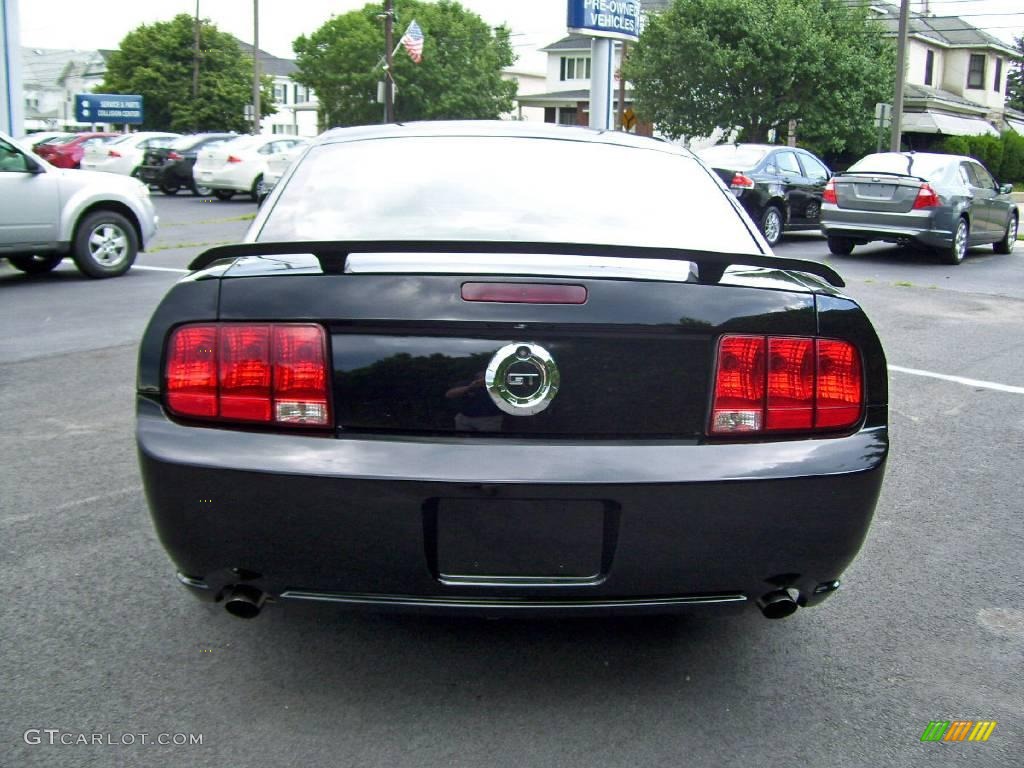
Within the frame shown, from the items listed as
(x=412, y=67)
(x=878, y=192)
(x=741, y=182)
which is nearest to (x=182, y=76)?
(x=412, y=67)

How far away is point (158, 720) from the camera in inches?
109

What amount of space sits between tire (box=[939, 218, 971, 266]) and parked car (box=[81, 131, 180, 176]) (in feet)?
67.5

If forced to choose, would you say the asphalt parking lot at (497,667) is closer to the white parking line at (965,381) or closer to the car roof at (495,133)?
the car roof at (495,133)

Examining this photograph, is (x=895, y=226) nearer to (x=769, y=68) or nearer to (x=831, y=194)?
(x=831, y=194)

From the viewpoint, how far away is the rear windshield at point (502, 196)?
3404 millimetres

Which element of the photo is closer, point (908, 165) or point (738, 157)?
point (908, 165)

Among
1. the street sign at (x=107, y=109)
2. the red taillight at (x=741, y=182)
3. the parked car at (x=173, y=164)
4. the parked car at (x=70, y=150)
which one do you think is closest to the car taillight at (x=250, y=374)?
the red taillight at (x=741, y=182)

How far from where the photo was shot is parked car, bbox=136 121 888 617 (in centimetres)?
258

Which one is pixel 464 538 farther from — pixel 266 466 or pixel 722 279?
pixel 722 279

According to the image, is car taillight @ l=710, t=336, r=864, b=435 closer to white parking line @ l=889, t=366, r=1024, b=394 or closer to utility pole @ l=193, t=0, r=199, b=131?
white parking line @ l=889, t=366, r=1024, b=394

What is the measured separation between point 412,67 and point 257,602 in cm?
6591

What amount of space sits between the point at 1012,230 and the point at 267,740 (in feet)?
57.1

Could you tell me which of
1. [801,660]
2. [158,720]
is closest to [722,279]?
[801,660]

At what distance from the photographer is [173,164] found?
27906mm
